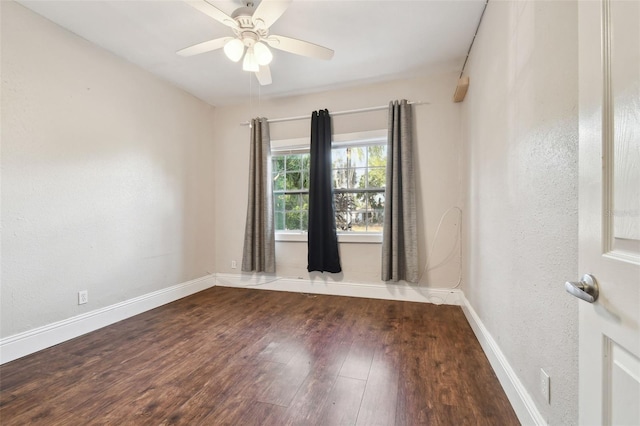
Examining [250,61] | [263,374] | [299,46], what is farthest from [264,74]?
[263,374]

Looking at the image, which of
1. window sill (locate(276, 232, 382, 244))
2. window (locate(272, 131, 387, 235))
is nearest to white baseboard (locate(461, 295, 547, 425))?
window sill (locate(276, 232, 382, 244))

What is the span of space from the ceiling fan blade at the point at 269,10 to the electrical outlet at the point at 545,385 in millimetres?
2290

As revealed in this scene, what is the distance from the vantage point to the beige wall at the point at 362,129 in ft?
10.1

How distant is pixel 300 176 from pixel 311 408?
9.17 ft

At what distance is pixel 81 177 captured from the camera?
7.85ft

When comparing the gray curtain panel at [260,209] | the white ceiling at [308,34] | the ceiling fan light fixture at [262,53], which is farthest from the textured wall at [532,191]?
the gray curtain panel at [260,209]

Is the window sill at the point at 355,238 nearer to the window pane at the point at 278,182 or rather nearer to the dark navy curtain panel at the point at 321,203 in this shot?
the dark navy curtain panel at the point at 321,203

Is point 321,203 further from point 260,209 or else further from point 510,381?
point 510,381

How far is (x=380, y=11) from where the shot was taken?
6.96ft

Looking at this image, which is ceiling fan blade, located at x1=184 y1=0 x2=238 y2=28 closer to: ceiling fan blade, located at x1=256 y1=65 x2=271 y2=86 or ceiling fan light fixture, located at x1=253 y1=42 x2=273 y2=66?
ceiling fan light fixture, located at x1=253 y1=42 x2=273 y2=66

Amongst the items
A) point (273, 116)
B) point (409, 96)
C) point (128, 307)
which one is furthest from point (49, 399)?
point (409, 96)

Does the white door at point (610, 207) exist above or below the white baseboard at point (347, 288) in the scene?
above

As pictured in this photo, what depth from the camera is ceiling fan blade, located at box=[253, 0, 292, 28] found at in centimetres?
160

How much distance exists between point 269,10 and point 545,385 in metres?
2.42
